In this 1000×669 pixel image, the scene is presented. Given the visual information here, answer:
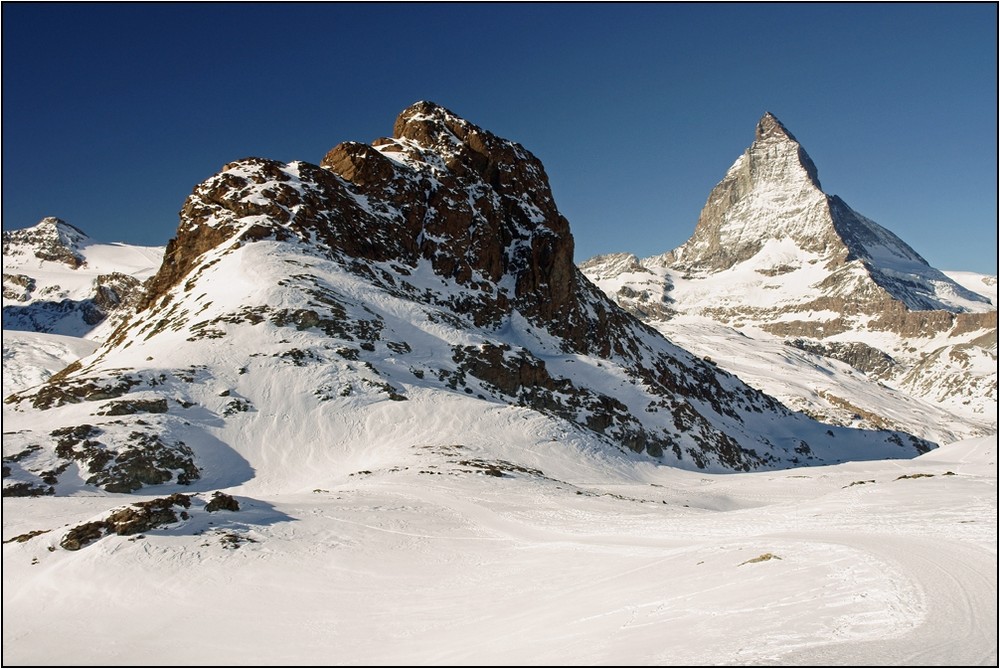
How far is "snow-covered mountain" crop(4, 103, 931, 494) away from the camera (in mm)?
39625

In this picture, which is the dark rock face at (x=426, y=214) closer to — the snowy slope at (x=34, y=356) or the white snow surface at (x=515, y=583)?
the snowy slope at (x=34, y=356)

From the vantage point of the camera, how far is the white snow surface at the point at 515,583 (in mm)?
8664

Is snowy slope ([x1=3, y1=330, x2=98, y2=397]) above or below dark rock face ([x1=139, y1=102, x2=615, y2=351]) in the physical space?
below

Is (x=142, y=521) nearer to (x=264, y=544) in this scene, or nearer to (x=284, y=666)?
(x=264, y=544)

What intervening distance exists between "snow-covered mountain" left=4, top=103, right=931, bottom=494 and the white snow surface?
1592cm

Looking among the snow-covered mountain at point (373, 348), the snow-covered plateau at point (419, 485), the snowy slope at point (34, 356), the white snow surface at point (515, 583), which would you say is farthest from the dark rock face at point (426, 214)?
the white snow surface at point (515, 583)

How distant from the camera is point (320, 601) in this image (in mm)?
15070

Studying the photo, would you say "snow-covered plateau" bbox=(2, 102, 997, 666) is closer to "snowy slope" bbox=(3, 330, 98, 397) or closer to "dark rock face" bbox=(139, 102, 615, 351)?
"dark rock face" bbox=(139, 102, 615, 351)

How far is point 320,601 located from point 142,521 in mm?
7364

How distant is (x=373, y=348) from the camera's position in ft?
182

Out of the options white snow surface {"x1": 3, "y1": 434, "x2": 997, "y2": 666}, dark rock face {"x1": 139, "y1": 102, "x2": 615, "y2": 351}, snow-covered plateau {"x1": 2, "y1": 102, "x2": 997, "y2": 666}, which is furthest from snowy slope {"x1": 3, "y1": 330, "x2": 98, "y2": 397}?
white snow surface {"x1": 3, "y1": 434, "x2": 997, "y2": 666}

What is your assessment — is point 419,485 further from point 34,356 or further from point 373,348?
point 34,356

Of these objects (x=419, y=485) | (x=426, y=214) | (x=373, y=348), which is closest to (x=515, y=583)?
(x=419, y=485)

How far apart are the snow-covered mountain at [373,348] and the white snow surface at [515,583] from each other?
15919 mm
